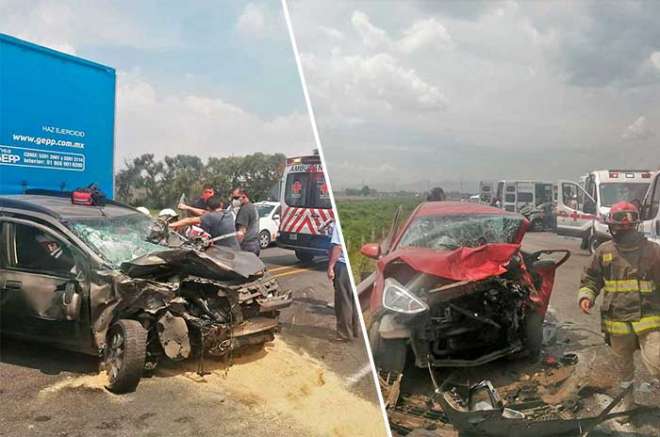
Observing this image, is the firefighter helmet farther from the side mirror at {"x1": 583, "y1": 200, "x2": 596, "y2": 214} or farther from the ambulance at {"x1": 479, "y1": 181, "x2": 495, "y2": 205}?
the ambulance at {"x1": 479, "y1": 181, "x2": 495, "y2": 205}

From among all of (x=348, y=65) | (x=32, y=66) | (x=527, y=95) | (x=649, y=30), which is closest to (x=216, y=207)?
(x=32, y=66)

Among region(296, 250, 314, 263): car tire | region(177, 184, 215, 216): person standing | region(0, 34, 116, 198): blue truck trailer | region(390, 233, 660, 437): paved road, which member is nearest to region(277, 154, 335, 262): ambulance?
region(296, 250, 314, 263): car tire

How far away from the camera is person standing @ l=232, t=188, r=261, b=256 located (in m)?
2.30

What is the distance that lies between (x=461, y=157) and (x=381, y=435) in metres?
0.73

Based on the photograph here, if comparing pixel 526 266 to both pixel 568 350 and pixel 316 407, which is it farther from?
pixel 316 407

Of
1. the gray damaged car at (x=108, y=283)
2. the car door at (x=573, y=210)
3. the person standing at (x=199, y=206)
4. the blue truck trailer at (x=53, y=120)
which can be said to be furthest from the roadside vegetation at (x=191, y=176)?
the car door at (x=573, y=210)

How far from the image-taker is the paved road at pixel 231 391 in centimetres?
164

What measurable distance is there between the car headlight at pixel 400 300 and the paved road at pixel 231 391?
35cm

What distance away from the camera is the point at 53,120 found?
242 cm

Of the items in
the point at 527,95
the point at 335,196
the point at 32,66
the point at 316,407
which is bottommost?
the point at 316,407

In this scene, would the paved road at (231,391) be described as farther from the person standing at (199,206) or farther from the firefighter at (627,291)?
the firefighter at (627,291)

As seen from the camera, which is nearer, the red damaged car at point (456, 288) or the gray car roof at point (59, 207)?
the red damaged car at point (456, 288)

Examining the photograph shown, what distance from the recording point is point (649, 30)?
35.9 inches

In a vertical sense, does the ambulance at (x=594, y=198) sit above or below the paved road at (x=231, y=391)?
above
